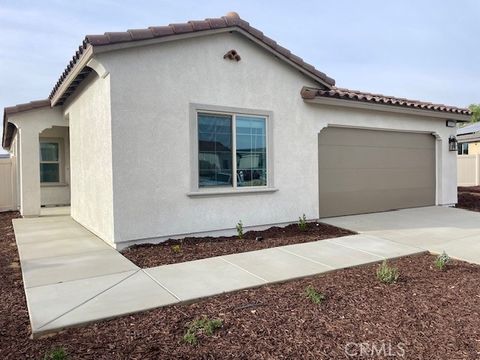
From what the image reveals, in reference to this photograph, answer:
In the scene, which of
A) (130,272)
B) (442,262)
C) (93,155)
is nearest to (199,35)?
(93,155)

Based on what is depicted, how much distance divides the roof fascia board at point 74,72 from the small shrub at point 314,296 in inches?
206

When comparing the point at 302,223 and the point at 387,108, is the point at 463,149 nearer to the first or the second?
the point at 387,108

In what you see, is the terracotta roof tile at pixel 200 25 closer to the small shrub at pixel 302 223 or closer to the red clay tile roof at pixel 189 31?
the red clay tile roof at pixel 189 31

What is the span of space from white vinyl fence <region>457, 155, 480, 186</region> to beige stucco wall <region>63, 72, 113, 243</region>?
68.8 feet

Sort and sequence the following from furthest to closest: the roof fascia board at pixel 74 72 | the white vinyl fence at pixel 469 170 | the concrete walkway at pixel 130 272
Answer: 1. the white vinyl fence at pixel 469 170
2. the roof fascia board at pixel 74 72
3. the concrete walkway at pixel 130 272

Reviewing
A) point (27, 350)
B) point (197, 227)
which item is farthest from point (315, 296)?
point (197, 227)

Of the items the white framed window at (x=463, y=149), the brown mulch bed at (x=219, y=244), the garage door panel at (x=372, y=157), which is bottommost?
the brown mulch bed at (x=219, y=244)

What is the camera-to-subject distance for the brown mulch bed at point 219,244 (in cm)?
636

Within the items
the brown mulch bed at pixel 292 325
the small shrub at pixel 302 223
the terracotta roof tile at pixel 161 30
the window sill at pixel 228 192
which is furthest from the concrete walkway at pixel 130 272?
the terracotta roof tile at pixel 161 30

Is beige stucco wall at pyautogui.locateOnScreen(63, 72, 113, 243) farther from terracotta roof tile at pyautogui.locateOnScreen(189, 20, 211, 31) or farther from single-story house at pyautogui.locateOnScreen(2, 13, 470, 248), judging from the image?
terracotta roof tile at pyautogui.locateOnScreen(189, 20, 211, 31)

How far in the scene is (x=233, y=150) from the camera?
7980mm

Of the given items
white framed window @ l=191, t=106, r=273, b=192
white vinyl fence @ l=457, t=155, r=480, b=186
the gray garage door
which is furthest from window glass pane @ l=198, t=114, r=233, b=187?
white vinyl fence @ l=457, t=155, r=480, b=186

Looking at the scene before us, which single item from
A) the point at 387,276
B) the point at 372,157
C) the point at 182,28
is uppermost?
the point at 182,28

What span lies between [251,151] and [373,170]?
4.37 meters
